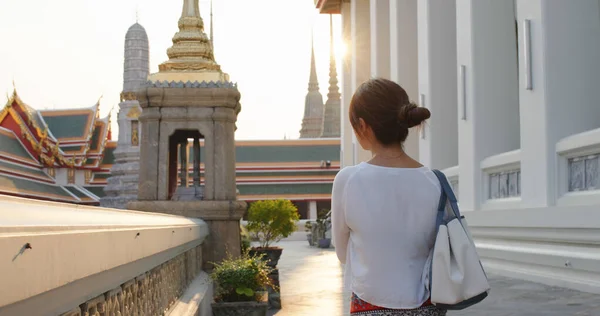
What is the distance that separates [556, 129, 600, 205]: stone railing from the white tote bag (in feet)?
13.9

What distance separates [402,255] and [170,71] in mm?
8329

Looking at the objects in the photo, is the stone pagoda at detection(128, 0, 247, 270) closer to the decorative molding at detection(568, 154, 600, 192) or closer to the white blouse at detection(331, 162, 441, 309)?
the decorative molding at detection(568, 154, 600, 192)

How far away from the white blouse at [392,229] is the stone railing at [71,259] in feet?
2.61

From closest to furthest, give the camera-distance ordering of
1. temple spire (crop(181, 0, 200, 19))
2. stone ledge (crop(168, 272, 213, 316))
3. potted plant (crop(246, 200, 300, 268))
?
1. stone ledge (crop(168, 272, 213, 316))
2. temple spire (crop(181, 0, 200, 19))
3. potted plant (crop(246, 200, 300, 268))

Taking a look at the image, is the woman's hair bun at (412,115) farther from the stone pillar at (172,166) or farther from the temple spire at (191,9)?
the temple spire at (191,9)

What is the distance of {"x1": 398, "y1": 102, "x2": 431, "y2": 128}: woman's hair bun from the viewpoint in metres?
2.47

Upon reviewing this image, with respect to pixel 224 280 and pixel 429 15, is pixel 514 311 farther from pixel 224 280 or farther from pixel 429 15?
pixel 429 15

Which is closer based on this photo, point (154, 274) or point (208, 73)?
point (154, 274)

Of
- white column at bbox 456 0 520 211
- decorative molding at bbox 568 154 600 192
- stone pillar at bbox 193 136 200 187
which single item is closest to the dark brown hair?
decorative molding at bbox 568 154 600 192

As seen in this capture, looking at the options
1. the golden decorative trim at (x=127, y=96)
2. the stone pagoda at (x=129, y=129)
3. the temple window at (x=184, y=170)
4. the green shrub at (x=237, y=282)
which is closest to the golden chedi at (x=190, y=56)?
the temple window at (x=184, y=170)

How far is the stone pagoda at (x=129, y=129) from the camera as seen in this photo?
1508 inches

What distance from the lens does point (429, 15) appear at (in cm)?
1202

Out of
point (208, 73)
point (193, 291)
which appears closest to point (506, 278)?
point (193, 291)

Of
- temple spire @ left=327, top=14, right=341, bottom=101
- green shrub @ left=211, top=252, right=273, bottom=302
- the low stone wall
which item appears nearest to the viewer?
the low stone wall
